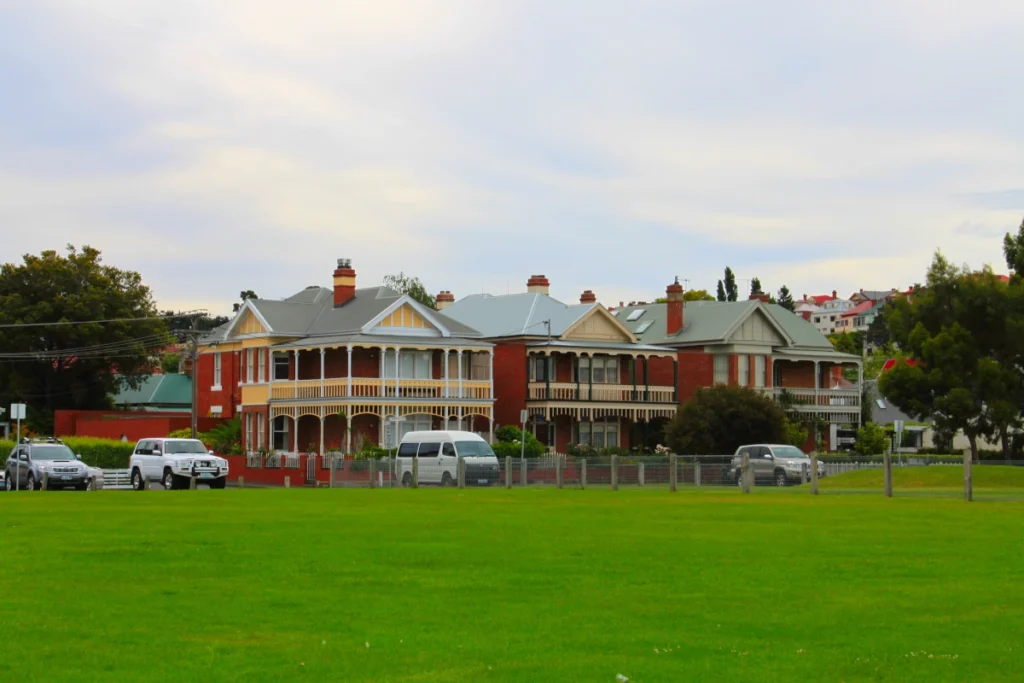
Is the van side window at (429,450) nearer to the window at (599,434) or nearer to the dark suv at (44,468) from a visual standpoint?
the dark suv at (44,468)

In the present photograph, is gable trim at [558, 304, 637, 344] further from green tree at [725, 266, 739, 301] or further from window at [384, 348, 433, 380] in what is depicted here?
green tree at [725, 266, 739, 301]

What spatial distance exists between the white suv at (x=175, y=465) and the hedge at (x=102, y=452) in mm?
13619

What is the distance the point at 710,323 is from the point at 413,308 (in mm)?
18164

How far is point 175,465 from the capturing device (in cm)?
5275

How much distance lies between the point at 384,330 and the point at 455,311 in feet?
47.0

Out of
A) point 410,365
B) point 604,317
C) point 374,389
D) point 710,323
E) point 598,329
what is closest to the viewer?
point 374,389

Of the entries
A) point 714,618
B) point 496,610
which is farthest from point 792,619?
point 496,610

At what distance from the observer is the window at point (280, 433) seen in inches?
2936

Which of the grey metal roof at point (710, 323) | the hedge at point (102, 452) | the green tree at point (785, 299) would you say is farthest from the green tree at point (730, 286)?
the hedge at point (102, 452)

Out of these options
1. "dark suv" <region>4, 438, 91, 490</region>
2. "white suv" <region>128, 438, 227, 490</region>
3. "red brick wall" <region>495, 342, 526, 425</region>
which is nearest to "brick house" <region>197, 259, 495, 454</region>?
"red brick wall" <region>495, 342, 526, 425</region>

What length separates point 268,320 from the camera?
7512 centimetres

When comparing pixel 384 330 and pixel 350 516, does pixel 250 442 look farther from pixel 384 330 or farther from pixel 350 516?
pixel 350 516

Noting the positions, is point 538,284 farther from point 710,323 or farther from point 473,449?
point 473,449

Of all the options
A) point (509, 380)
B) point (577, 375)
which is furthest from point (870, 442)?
point (509, 380)
